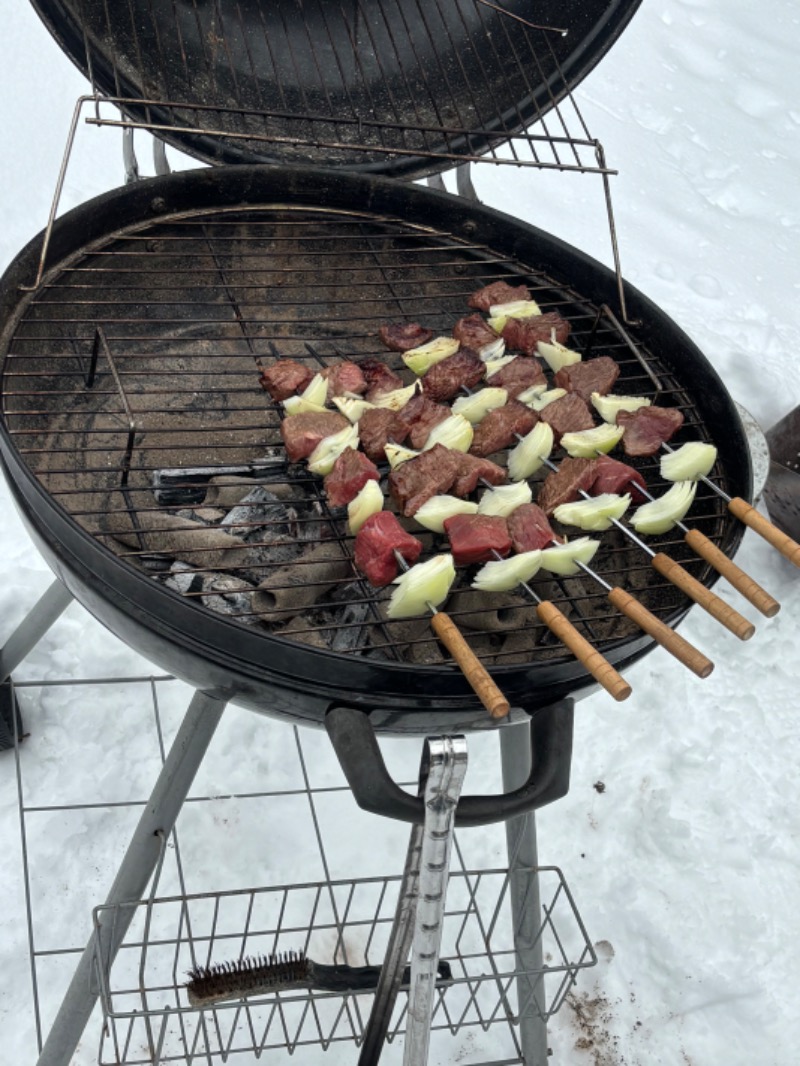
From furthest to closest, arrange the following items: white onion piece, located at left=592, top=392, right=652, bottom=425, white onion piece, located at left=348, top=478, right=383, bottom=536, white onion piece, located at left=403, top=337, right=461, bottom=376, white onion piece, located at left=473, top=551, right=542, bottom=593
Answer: white onion piece, located at left=403, top=337, right=461, bottom=376, white onion piece, located at left=592, top=392, right=652, bottom=425, white onion piece, located at left=348, top=478, right=383, bottom=536, white onion piece, located at left=473, top=551, right=542, bottom=593

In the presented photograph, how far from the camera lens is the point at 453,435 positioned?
7.68 ft

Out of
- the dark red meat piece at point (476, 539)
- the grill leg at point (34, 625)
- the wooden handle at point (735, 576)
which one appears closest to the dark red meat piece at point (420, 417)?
the dark red meat piece at point (476, 539)

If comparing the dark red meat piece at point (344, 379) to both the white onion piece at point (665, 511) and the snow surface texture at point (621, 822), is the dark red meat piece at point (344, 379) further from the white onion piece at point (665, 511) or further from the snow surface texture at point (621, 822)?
the snow surface texture at point (621, 822)

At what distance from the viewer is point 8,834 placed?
312 cm

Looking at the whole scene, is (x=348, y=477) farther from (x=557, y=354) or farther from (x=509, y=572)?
(x=557, y=354)

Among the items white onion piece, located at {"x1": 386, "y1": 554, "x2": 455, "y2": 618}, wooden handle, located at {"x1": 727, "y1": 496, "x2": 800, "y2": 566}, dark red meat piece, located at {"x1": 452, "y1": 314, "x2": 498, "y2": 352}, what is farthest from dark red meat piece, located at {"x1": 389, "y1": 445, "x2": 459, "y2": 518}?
wooden handle, located at {"x1": 727, "y1": 496, "x2": 800, "y2": 566}

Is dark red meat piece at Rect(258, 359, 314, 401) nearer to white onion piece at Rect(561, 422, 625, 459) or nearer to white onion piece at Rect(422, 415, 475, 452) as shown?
white onion piece at Rect(422, 415, 475, 452)

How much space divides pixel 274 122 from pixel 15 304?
1106 millimetres

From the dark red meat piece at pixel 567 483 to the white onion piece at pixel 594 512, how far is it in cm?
5

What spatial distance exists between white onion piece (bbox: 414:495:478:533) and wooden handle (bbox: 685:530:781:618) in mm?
443

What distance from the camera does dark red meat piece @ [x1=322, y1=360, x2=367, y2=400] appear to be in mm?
2436

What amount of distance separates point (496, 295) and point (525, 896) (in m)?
1.45

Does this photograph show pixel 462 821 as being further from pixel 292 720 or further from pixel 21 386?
pixel 21 386

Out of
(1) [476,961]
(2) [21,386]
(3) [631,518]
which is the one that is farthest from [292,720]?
(1) [476,961]
